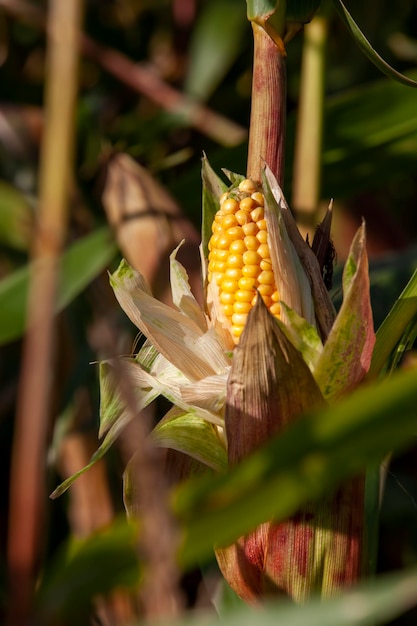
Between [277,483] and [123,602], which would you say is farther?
[123,602]

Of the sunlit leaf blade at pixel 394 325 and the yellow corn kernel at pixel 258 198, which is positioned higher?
the yellow corn kernel at pixel 258 198

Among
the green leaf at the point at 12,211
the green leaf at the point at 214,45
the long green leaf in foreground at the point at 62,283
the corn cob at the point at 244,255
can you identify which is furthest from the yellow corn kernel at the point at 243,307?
the green leaf at the point at 214,45

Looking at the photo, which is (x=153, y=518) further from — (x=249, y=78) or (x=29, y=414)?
(x=249, y=78)

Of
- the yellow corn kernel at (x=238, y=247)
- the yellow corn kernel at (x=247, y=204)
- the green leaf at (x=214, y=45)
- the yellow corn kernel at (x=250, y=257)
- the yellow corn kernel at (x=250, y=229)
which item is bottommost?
the yellow corn kernel at (x=250, y=257)

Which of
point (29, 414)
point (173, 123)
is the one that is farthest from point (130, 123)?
point (29, 414)

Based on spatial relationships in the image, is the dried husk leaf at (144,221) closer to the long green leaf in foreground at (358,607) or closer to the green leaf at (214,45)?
the green leaf at (214,45)

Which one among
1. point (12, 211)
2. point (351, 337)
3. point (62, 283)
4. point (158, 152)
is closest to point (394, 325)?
point (351, 337)
